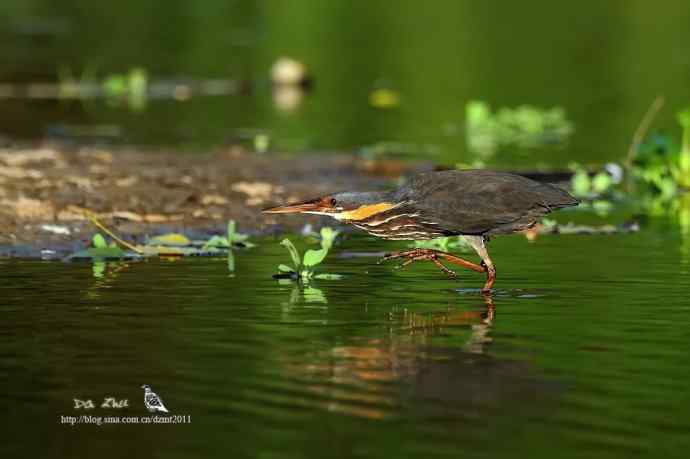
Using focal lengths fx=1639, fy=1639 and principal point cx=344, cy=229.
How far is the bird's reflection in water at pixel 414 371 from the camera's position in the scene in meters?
8.95

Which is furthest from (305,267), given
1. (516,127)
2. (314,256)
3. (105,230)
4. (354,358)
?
(516,127)

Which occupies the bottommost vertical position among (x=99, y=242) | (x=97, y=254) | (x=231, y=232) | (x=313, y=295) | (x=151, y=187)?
(x=313, y=295)

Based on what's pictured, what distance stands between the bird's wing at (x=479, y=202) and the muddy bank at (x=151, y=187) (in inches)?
162

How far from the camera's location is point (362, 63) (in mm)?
39125

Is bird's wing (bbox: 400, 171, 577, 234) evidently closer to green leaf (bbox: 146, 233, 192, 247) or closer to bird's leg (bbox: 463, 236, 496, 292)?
bird's leg (bbox: 463, 236, 496, 292)

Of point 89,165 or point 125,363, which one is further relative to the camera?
point 89,165

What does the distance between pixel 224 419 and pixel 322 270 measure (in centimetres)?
528

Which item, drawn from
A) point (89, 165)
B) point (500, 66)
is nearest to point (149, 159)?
point (89, 165)

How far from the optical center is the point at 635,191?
1995cm

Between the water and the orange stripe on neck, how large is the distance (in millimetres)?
649

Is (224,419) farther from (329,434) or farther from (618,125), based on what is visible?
(618,125)

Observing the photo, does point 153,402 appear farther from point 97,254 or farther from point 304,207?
point 97,254

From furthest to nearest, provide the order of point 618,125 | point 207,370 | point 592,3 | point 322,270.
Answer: point 592,3, point 618,125, point 322,270, point 207,370

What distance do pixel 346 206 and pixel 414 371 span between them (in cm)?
259
